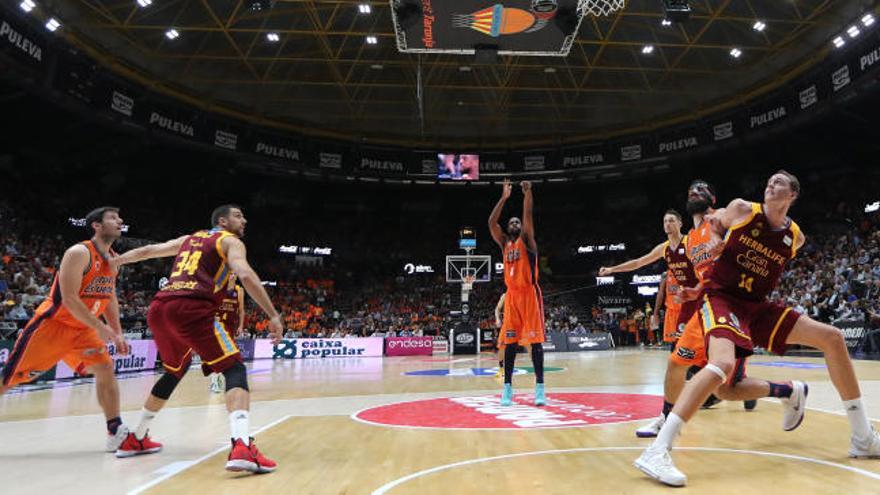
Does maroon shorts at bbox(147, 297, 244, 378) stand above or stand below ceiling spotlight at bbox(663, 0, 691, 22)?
below

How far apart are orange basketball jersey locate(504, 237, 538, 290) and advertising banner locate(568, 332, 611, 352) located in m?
19.2

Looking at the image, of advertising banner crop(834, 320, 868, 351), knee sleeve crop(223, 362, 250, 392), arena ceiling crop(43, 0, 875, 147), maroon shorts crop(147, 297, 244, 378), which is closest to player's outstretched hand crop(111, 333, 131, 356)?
maroon shorts crop(147, 297, 244, 378)

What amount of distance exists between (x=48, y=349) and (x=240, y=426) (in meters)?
2.22

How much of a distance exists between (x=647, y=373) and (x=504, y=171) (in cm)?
2086

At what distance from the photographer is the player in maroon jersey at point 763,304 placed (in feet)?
12.2

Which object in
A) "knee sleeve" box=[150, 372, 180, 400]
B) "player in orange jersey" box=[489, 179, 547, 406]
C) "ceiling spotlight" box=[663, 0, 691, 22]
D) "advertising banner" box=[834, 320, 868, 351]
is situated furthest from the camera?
"advertising banner" box=[834, 320, 868, 351]

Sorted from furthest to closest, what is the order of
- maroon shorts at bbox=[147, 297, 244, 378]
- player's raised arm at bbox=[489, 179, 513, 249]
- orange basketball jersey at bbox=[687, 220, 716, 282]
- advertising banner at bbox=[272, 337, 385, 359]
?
advertising banner at bbox=[272, 337, 385, 359], player's raised arm at bbox=[489, 179, 513, 249], orange basketball jersey at bbox=[687, 220, 716, 282], maroon shorts at bbox=[147, 297, 244, 378]

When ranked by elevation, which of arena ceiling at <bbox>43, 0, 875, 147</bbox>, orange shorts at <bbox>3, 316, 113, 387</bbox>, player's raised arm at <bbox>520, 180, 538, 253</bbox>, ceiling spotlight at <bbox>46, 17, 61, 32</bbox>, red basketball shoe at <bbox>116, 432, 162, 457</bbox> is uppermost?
arena ceiling at <bbox>43, 0, 875, 147</bbox>

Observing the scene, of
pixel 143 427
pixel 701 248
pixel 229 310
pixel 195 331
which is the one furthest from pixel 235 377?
pixel 229 310

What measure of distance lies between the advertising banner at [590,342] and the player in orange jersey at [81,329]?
22293 mm

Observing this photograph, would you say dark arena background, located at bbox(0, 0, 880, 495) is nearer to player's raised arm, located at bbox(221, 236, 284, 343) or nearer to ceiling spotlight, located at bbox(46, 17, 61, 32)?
player's raised arm, located at bbox(221, 236, 284, 343)

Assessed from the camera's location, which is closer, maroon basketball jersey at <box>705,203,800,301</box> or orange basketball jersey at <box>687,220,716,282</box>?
maroon basketball jersey at <box>705,203,800,301</box>

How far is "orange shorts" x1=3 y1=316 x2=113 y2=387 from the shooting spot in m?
4.59

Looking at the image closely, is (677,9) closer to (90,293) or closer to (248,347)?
(90,293)
